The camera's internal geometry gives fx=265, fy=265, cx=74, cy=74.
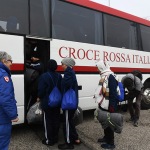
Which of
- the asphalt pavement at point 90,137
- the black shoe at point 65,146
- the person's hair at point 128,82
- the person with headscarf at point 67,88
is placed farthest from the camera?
the person's hair at point 128,82

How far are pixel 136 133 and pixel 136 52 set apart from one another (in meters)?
2.99

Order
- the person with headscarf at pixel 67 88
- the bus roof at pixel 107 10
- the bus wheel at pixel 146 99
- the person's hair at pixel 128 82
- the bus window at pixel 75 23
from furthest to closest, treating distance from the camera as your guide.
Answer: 1. the bus wheel at pixel 146 99
2. the person's hair at pixel 128 82
3. the bus roof at pixel 107 10
4. the bus window at pixel 75 23
5. the person with headscarf at pixel 67 88

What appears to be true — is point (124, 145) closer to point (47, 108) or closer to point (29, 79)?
point (47, 108)

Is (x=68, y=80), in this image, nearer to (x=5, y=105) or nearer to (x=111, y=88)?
(x=111, y=88)

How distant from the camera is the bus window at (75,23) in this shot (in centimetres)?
586

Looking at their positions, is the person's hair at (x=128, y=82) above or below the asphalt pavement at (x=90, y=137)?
above

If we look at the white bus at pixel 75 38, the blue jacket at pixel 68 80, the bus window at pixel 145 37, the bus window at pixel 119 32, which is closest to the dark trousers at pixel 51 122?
the blue jacket at pixel 68 80

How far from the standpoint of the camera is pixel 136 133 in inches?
230

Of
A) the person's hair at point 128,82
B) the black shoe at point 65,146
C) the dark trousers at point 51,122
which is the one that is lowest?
the black shoe at point 65,146

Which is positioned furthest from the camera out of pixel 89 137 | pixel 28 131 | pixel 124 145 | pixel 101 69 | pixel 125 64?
pixel 125 64

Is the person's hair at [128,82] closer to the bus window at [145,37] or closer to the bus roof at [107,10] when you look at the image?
the bus roof at [107,10]

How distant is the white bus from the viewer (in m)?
5.00

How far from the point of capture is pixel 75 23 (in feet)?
20.7

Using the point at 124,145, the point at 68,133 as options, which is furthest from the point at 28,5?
the point at 124,145
